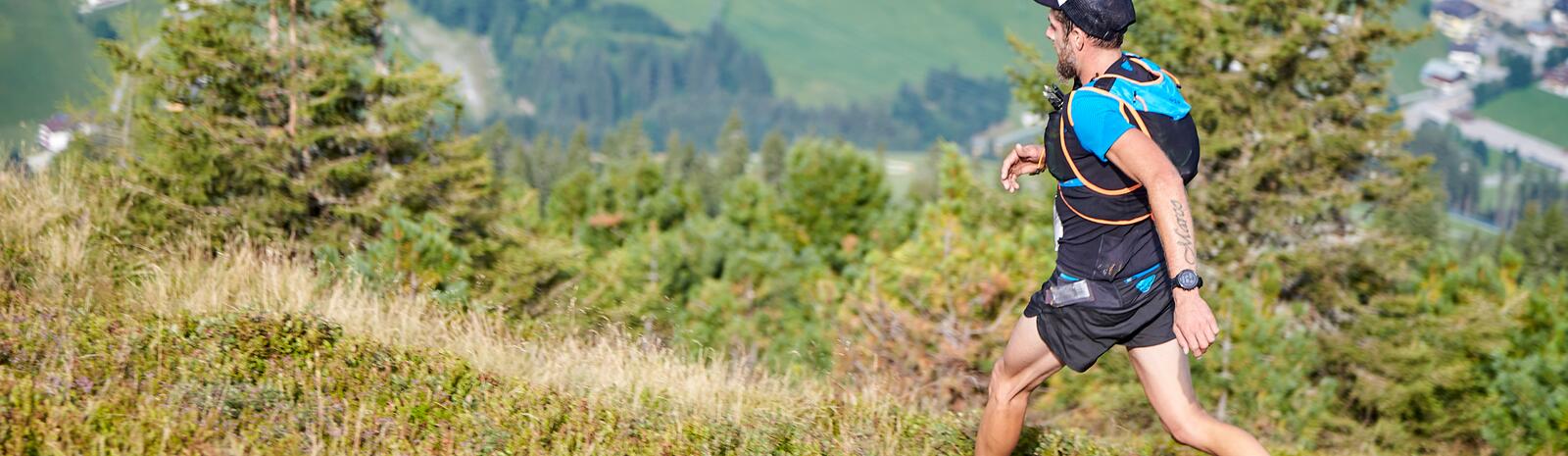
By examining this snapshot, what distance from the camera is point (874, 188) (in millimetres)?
53938

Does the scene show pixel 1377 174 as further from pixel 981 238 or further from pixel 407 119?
pixel 407 119

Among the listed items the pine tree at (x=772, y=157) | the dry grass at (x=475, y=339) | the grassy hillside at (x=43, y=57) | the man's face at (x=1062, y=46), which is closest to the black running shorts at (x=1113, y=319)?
the man's face at (x=1062, y=46)

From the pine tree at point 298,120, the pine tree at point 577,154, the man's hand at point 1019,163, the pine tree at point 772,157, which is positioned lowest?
the pine tree at point 772,157

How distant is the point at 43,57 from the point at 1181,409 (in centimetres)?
4553

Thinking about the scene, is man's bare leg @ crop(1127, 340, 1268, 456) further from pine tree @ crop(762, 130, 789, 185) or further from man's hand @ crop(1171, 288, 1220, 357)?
pine tree @ crop(762, 130, 789, 185)

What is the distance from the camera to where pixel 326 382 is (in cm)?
443

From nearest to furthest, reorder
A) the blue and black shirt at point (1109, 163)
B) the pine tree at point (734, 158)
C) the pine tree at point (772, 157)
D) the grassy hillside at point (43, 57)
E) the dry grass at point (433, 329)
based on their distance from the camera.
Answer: the blue and black shirt at point (1109, 163) → the dry grass at point (433, 329) → the grassy hillside at point (43, 57) → the pine tree at point (734, 158) → the pine tree at point (772, 157)

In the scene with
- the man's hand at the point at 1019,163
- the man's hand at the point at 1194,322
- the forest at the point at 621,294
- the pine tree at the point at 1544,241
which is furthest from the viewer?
the pine tree at the point at 1544,241

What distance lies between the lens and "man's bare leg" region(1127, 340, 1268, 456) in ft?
12.1

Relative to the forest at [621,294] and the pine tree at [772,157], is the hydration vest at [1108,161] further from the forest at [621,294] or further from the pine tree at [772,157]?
the pine tree at [772,157]

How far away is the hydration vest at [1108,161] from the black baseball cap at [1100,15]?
93mm

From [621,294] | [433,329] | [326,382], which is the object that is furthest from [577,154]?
[326,382]

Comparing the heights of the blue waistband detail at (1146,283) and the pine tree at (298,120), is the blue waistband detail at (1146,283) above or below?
above

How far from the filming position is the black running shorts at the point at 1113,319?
377 centimetres
